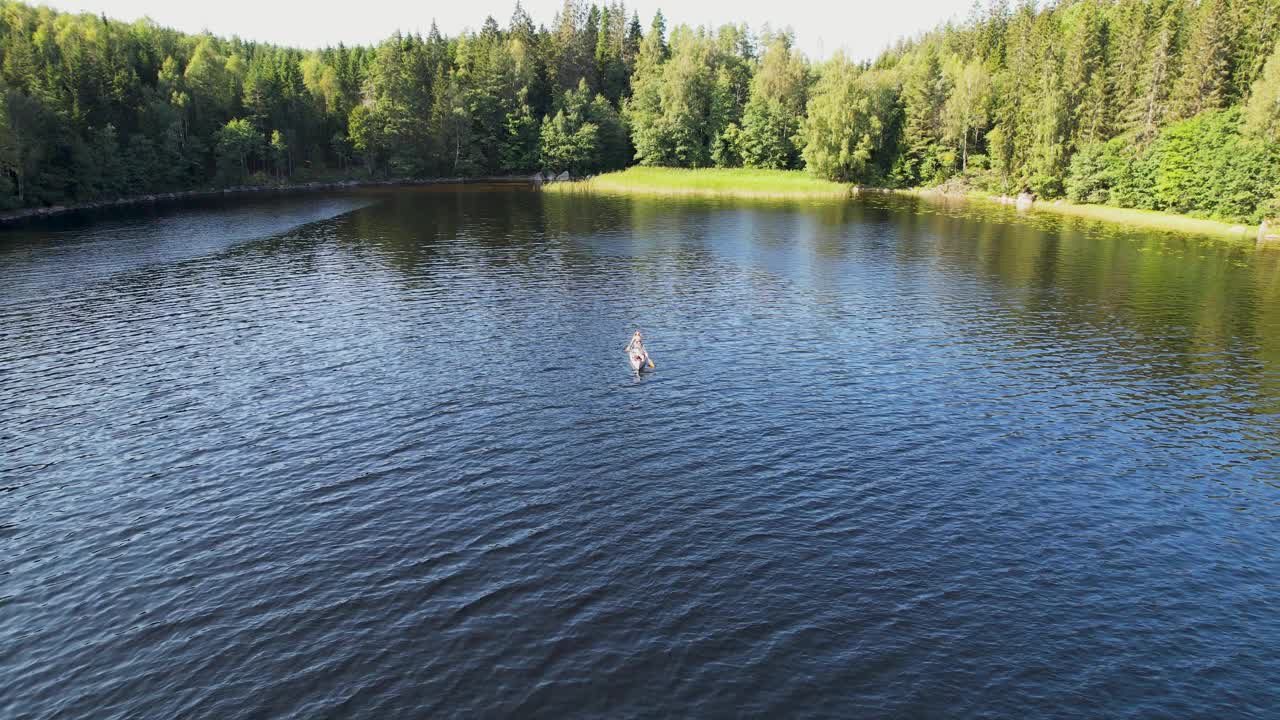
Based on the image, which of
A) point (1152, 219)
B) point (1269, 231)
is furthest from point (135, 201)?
point (1269, 231)

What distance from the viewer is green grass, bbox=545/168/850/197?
182m

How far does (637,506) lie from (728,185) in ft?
537

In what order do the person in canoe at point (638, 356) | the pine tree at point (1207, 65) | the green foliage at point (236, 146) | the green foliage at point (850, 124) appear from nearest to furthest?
the person in canoe at point (638, 356) → the pine tree at point (1207, 65) → the green foliage at point (850, 124) → the green foliage at point (236, 146)

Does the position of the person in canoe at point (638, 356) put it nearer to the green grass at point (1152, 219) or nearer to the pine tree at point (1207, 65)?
the green grass at point (1152, 219)

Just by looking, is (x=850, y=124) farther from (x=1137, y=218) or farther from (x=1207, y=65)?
(x=1207, y=65)

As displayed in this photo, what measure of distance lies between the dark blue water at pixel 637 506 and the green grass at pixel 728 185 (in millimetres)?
109743

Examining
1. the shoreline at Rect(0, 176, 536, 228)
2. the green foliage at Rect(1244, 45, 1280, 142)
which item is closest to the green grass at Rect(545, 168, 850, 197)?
the shoreline at Rect(0, 176, 536, 228)

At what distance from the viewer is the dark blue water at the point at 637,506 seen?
81.3 feet

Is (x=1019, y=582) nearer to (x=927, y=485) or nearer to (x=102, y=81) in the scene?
(x=927, y=485)

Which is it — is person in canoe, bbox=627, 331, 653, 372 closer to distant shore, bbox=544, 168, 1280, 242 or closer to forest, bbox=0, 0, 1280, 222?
forest, bbox=0, 0, 1280, 222

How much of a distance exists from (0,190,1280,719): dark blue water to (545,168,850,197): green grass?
110m

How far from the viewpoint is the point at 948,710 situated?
2327cm

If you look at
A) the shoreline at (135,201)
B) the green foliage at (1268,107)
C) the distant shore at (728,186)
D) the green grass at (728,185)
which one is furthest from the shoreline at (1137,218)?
the shoreline at (135,201)

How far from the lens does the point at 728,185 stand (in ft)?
620
